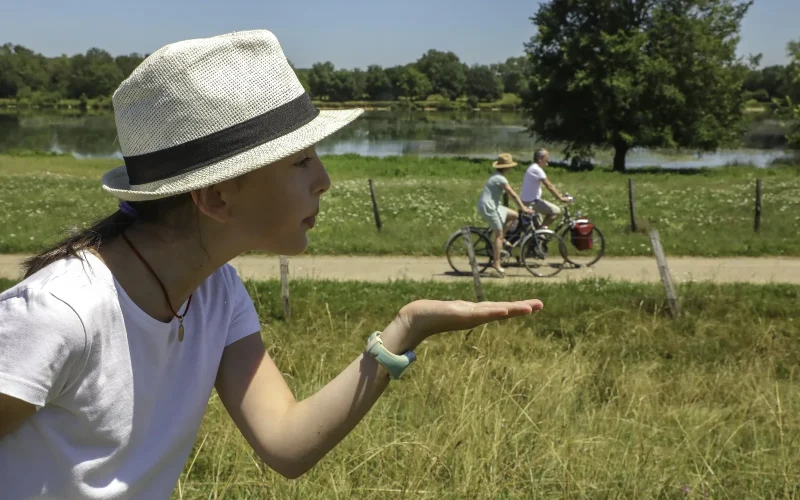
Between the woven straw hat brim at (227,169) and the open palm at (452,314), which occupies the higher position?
the woven straw hat brim at (227,169)

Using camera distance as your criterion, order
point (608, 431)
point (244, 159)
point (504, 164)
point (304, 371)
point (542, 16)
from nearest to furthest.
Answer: point (244, 159), point (608, 431), point (304, 371), point (504, 164), point (542, 16)

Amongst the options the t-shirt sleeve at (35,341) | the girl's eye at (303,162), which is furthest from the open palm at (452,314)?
the t-shirt sleeve at (35,341)

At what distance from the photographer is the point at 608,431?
4035mm

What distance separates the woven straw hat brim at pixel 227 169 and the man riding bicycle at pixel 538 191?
10.8 meters

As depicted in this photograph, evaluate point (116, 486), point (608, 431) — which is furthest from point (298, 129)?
point (608, 431)

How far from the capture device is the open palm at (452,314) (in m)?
1.62

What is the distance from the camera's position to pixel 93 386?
1449 millimetres

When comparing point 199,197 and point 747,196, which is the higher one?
point 199,197

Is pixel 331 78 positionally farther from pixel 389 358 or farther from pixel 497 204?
pixel 389 358

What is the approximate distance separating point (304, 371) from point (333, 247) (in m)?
7.97

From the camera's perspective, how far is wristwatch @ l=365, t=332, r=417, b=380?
1702 millimetres

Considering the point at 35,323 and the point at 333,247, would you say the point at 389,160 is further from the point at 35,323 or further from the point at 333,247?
the point at 35,323

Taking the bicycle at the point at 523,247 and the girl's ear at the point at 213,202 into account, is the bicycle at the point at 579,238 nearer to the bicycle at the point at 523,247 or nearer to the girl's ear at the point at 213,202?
the bicycle at the point at 523,247

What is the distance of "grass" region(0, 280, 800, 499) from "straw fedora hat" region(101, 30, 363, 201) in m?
1.82
